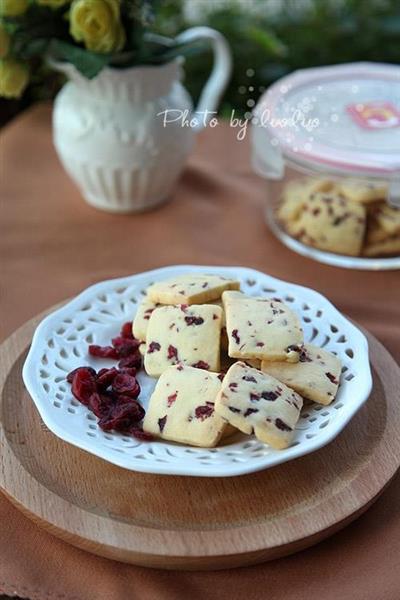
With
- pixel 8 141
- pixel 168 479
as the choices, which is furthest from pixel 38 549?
pixel 8 141

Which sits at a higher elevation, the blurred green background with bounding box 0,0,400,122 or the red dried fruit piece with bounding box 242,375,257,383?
the red dried fruit piece with bounding box 242,375,257,383

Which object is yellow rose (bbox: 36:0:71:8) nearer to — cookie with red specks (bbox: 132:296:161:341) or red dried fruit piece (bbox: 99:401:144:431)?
cookie with red specks (bbox: 132:296:161:341)

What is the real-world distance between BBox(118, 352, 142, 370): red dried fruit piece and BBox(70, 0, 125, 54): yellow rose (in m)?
0.58

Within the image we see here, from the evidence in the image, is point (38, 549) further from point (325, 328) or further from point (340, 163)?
point (340, 163)

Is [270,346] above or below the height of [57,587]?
above

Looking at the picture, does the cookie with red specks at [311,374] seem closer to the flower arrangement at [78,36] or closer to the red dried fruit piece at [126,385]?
the red dried fruit piece at [126,385]

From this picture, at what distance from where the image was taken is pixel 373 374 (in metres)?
1.06

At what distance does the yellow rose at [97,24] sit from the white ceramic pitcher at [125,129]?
6 centimetres

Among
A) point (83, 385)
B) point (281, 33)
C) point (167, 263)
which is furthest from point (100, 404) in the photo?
point (281, 33)

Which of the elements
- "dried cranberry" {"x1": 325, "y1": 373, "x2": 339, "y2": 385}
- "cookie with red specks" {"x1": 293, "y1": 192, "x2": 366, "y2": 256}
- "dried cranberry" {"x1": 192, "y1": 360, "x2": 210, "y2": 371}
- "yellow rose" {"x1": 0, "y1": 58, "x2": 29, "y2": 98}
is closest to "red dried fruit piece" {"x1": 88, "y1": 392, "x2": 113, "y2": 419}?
"dried cranberry" {"x1": 192, "y1": 360, "x2": 210, "y2": 371}

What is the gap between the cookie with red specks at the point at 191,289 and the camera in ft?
3.46

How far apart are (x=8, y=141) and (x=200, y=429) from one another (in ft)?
3.66

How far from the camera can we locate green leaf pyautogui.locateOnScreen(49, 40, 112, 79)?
132cm

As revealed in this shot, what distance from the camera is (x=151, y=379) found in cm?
103
